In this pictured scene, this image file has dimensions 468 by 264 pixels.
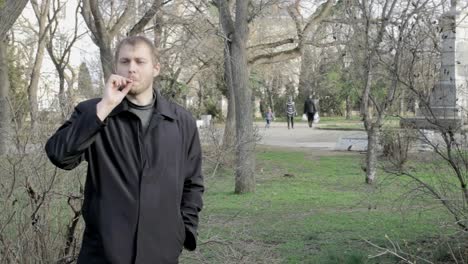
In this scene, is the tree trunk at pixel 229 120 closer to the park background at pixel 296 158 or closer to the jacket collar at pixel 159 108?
the park background at pixel 296 158

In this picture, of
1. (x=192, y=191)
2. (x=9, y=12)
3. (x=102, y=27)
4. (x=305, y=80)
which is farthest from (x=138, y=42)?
(x=305, y=80)

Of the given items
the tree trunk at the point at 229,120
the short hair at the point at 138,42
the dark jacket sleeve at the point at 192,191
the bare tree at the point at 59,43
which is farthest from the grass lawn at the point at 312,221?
the bare tree at the point at 59,43

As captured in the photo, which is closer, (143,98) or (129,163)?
(129,163)

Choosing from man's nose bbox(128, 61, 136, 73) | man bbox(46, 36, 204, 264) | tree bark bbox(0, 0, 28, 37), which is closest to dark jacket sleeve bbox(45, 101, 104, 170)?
man bbox(46, 36, 204, 264)

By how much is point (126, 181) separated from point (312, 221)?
19.8 feet

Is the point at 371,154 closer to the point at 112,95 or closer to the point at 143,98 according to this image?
the point at 143,98

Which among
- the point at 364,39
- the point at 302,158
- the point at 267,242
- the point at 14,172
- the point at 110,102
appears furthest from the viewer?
the point at 302,158

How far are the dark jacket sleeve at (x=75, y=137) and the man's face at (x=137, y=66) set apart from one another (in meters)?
0.20

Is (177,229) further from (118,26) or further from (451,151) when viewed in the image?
(118,26)

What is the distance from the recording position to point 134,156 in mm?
2803

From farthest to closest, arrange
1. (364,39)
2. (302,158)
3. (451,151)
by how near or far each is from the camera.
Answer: (302,158)
(364,39)
(451,151)

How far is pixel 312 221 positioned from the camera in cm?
854

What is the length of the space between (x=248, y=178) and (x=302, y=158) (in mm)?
7259

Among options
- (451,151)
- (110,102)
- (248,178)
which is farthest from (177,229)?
(248,178)
